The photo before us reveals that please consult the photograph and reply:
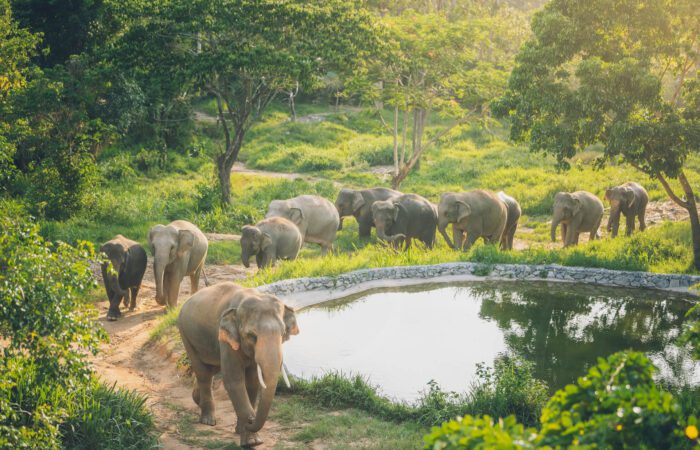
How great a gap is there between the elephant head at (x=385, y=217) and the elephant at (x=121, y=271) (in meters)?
6.08

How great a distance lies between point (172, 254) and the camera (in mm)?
13547

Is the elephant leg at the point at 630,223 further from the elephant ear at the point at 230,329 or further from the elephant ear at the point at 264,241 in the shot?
the elephant ear at the point at 230,329

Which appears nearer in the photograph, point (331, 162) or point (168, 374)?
point (168, 374)

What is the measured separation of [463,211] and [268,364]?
11.7 metres

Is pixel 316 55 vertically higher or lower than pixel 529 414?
higher

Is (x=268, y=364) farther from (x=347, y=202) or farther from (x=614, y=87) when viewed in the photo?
(x=347, y=202)

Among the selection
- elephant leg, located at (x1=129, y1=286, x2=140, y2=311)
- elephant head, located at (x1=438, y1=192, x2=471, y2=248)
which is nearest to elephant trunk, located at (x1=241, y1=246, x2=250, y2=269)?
elephant leg, located at (x1=129, y1=286, x2=140, y2=311)

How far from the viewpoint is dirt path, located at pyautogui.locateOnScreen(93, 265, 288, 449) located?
8617 mm

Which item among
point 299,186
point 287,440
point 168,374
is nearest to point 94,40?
point 299,186

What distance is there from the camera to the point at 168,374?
10773 millimetres

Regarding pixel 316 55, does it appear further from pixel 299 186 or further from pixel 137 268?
pixel 137 268

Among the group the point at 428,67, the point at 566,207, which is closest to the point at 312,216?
the point at 566,207

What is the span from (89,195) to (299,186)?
8064 mm

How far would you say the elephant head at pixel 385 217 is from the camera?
59.4 ft
